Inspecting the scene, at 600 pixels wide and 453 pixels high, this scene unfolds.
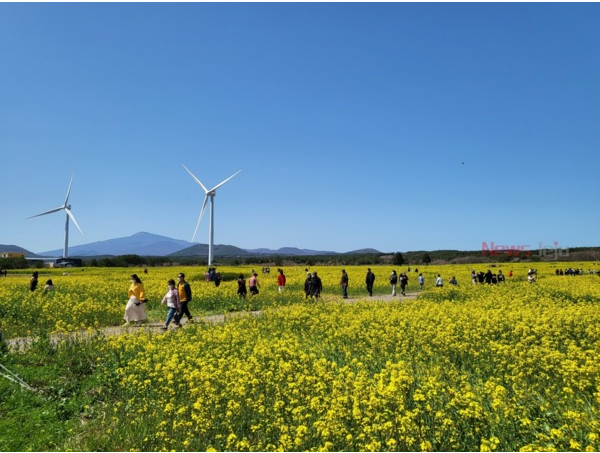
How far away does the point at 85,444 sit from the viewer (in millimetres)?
6641

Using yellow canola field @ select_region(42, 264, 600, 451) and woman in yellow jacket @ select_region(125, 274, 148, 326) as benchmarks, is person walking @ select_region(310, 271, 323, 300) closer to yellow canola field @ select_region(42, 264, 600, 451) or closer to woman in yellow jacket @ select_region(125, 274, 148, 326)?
woman in yellow jacket @ select_region(125, 274, 148, 326)

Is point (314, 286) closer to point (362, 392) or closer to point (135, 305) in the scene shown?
point (135, 305)

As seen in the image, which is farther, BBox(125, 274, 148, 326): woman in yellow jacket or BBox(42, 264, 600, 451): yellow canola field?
BBox(125, 274, 148, 326): woman in yellow jacket

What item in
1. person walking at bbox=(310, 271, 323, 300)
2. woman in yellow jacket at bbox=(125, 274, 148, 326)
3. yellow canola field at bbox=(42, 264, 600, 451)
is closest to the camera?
yellow canola field at bbox=(42, 264, 600, 451)

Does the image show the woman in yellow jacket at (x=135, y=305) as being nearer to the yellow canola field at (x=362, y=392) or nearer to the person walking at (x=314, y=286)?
the yellow canola field at (x=362, y=392)

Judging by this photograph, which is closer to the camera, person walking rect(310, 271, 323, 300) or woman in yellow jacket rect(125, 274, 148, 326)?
woman in yellow jacket rect(125, 274, 148, 326)

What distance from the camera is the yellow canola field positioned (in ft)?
18.7

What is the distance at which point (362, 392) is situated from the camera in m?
6.66

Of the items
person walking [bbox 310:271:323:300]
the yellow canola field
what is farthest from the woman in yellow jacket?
person walking [bbox 310:271:323:300]

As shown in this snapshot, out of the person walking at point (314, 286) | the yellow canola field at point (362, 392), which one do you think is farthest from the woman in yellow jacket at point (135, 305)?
the person walking at point (314, 286)

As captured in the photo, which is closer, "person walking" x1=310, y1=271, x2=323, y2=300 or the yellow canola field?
the yellow canola field

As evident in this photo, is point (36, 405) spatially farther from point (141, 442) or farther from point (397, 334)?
point (397, 334)

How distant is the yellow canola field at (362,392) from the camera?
224 inches

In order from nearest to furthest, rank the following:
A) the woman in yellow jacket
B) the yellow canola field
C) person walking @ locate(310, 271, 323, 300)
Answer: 1. the yellow canola field
2. the woman in yellow jacket
3. person walking @ locate(310, 271, 323, 300)
